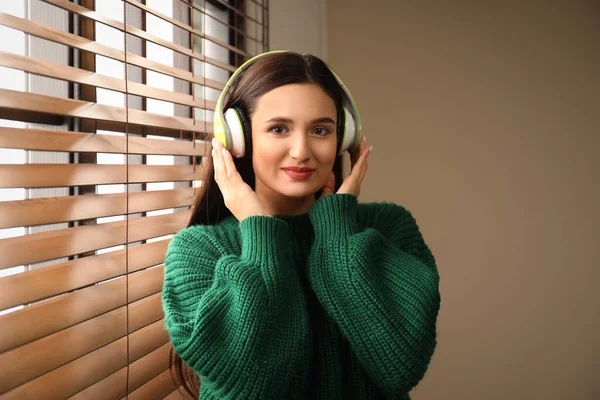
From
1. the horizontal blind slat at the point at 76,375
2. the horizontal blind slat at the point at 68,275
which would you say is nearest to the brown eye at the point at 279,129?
the horizontal blind slat at the point at 68,275

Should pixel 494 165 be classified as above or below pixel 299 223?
above

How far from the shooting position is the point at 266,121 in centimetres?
102

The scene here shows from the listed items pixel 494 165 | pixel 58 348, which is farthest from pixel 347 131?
pixel 494 165

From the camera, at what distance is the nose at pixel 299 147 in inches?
39.6

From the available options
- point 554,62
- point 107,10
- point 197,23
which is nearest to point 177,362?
point 107,10

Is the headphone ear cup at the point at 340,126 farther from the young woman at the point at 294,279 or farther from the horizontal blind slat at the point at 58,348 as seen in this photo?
the horizontal blind slat at the point at 58,348

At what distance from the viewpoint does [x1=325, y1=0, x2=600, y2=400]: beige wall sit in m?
2.22

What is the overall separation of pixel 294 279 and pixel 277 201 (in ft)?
0.78

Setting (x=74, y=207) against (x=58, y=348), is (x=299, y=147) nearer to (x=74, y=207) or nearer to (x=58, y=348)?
(x=74, y=207)

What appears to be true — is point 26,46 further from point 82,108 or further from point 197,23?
point 197,23

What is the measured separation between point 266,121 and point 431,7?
162 centimetres

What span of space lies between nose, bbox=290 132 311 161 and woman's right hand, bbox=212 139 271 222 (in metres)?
0.13

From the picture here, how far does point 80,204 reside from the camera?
1.01m

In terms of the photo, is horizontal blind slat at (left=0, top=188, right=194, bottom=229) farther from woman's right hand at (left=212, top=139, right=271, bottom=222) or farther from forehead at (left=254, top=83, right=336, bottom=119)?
forehead at (left=254, top=83, right=336, bottom=119)
